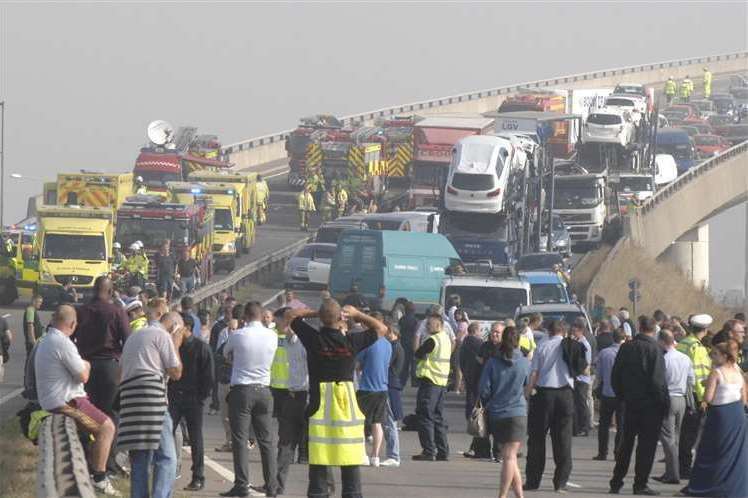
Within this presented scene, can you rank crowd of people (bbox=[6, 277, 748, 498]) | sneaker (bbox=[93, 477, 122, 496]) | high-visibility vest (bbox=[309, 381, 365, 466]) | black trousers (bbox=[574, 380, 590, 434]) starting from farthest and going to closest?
black trousers (bbox=[574, 380, 590, 434])
sneaker (bbox=[93, 477, 122, 496])
crowd of people (bbox=[6, 277, 748, 498])
high-visibility vest (bbox=[309, 381, 365, 466])

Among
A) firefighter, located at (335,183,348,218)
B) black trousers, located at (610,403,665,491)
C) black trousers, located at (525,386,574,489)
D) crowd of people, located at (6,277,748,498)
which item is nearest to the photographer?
crowd of people, located at (6,277,748,498)

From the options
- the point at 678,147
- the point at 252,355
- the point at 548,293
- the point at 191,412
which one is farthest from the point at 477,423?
the point at 678,147

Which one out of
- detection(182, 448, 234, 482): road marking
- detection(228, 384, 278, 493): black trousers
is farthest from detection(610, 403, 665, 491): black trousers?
detection(182, 448, 234, 482): road marking

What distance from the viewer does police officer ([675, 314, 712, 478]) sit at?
779 inches

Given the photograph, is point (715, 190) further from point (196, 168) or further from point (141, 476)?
point (141, 476)

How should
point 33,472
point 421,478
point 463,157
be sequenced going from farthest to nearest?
point 463,157 < point 421,478 < point 33,472

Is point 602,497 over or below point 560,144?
below

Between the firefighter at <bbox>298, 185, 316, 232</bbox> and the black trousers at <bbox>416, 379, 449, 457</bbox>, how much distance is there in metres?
46.3

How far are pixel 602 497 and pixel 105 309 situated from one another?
4.39 meters

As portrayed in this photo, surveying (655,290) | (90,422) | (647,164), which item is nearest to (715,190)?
(647,164)

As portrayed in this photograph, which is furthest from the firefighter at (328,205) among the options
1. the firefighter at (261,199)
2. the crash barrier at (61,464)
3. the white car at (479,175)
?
the crash barrier at (61,464)

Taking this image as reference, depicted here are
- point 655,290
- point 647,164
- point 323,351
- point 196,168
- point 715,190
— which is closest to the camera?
point 323,351

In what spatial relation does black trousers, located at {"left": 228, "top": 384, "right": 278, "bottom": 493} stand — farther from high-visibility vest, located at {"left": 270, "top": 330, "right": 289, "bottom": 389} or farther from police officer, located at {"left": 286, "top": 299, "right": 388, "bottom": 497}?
police officer, located at {"left": 286, "top": 299, "right": 388, "bottom": 497}

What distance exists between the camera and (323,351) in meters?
14.3
